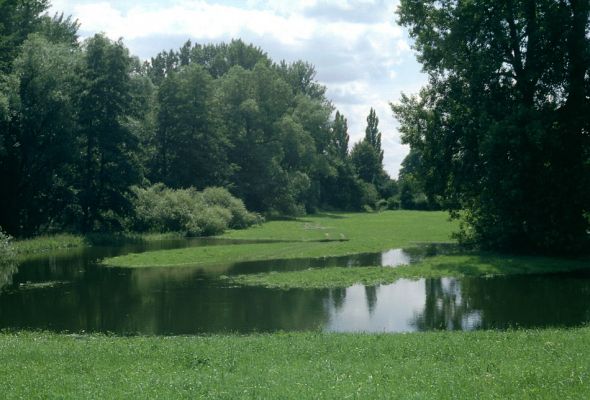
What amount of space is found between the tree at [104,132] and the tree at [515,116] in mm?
29760

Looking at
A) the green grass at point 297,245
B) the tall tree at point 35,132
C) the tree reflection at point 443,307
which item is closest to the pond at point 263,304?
the tree reflection at point 443,307

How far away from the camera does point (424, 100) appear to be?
40688 mm

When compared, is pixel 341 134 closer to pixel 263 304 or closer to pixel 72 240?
pixel 72 240

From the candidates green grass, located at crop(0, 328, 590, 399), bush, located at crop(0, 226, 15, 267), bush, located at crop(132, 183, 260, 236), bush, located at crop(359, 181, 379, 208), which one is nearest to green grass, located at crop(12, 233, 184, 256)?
bush, located at crop(132, 183, 260, 236)

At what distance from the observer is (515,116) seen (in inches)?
1350

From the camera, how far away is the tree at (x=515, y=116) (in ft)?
115

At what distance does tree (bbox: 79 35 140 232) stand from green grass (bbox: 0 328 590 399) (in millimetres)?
40658

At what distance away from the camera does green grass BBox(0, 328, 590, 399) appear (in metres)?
10.6

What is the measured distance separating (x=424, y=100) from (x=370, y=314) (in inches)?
842

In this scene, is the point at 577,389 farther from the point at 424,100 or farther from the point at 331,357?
the point at 424,100

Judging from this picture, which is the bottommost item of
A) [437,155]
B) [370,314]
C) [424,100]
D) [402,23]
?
[370,314]

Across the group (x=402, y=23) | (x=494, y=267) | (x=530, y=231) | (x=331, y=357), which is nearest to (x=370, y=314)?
(x=331, y=357)

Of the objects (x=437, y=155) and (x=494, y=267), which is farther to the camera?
(x=437, y=155)

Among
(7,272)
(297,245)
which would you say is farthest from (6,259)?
(297,245)
